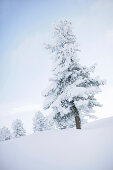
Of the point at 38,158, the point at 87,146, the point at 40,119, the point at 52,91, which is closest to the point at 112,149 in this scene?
the point at 87,146

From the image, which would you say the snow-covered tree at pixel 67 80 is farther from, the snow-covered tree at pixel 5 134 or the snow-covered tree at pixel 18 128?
the snow-covered tree at pixel 5 134

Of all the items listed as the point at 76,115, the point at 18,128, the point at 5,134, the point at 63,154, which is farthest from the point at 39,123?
the point at 63,154

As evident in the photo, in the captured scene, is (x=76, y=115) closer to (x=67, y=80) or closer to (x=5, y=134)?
(x=67, y=80)

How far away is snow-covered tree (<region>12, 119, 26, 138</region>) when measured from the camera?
43.8m

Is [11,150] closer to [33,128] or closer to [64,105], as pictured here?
[64,105]

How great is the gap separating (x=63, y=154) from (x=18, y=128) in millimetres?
38231

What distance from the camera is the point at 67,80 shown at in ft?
52.8

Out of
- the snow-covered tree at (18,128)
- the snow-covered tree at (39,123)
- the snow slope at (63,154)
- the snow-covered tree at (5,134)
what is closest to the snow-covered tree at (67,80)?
the snow slope at (63,154)

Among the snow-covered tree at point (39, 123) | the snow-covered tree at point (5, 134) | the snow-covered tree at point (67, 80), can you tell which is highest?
the snow-covered tree at point (67, 80)

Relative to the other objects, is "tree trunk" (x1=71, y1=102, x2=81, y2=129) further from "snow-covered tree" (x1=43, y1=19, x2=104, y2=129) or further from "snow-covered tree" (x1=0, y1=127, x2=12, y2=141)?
→ "snow-covered tree" (x1=0, y1=127, x2=12, y2=141)

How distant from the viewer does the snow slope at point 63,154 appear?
23.5 feet

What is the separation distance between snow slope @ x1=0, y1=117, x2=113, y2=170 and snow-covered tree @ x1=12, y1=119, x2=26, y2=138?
3462 cm

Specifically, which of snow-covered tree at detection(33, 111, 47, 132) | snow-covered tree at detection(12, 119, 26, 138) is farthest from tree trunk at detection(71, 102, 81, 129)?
snow-covered tree at detection(12, 119, 26, 138)

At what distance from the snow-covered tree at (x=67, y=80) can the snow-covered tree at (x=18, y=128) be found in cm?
3056
